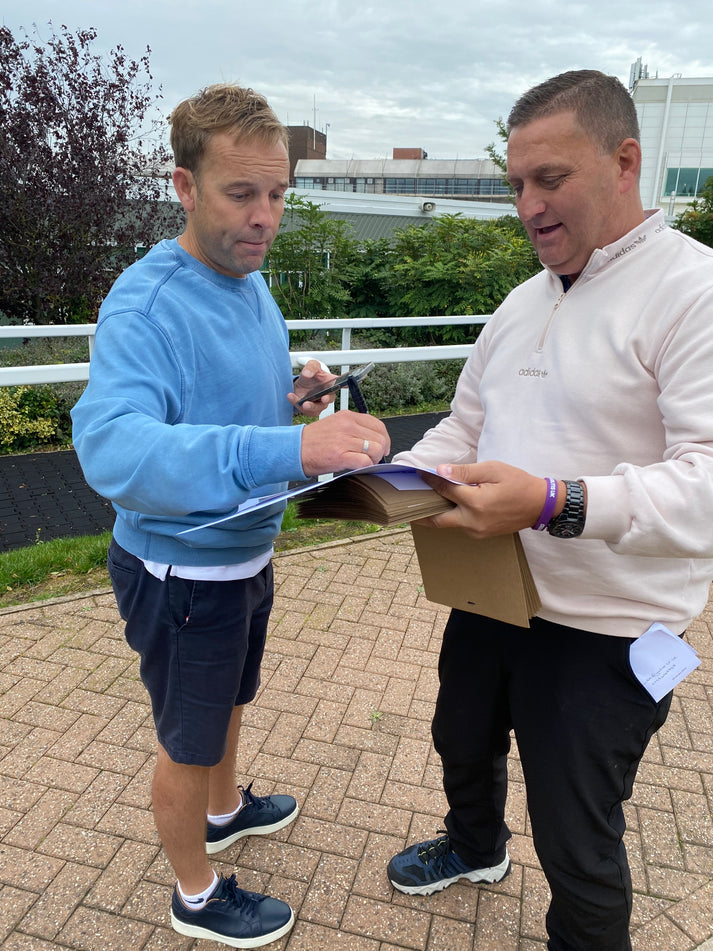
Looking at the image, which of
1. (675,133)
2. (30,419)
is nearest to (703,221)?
(30,419)

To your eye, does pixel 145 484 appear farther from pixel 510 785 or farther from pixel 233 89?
pixel 510 785

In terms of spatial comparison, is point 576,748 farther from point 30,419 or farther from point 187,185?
point 30,419

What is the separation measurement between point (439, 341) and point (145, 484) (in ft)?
34.2

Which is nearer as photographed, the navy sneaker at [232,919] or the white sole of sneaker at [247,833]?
the navy sneaker at [232,919]

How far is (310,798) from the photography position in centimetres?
271

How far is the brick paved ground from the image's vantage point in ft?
7.29

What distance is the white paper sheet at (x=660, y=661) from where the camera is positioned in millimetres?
1592

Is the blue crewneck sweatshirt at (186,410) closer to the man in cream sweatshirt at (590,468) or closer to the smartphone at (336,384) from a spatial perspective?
the smartphone at (336,384)

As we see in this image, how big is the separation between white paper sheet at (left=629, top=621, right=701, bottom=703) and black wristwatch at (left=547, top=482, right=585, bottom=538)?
0.36 metres

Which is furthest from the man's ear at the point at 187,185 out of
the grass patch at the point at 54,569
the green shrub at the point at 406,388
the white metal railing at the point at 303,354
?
the green shrub at the point at 406,388

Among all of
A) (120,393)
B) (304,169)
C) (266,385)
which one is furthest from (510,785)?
(304,169)

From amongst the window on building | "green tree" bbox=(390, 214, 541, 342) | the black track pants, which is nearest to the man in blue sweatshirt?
the black track pants

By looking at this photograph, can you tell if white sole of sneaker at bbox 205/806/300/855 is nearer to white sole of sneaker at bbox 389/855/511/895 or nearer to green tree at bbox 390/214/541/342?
white sole of sneaker at bbox 389/855/511/895

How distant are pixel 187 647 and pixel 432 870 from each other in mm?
1217
